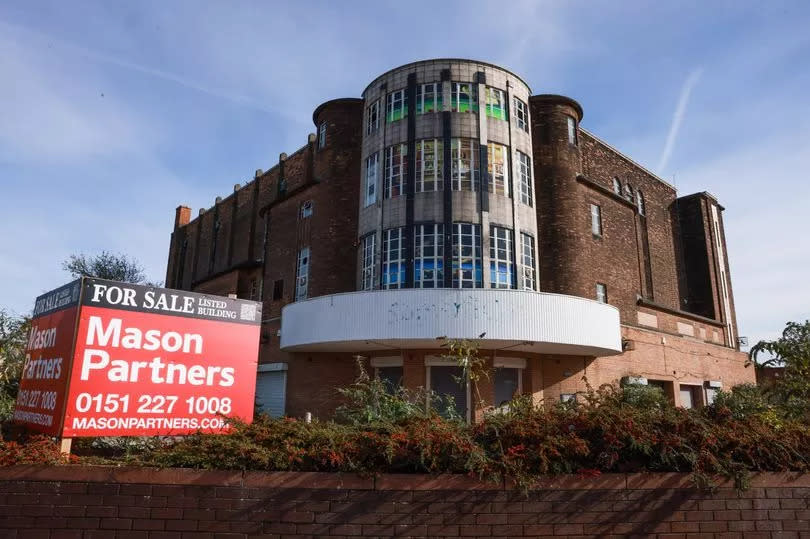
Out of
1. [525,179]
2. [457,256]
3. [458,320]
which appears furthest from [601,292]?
[458,320]

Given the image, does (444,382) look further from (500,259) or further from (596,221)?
(596,221)

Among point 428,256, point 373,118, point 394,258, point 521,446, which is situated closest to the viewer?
point 521,446

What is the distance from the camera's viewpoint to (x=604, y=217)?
86.8ft

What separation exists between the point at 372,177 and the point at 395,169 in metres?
1.36

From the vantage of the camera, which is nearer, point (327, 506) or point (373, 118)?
point (327, 506)

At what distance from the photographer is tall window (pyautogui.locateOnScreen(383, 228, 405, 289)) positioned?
68.4ft

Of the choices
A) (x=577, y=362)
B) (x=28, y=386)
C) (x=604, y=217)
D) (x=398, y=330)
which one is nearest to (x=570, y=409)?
(x=28, y=386)

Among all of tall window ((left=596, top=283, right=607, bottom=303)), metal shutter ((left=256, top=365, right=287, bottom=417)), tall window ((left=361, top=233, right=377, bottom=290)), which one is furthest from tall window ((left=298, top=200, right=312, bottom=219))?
tall window ((left=596, top=283, right=607, bottom=303))

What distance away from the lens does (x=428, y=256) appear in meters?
20.6

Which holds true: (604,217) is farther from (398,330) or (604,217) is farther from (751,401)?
(751,401)

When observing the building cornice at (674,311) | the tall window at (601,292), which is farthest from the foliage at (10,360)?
the building cornice at (674,311)

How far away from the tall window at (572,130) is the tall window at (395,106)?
26.8 feet

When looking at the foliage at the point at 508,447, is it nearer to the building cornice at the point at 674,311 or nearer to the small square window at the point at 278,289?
the small square window at the point at 278,289

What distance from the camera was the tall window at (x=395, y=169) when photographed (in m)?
22.0
